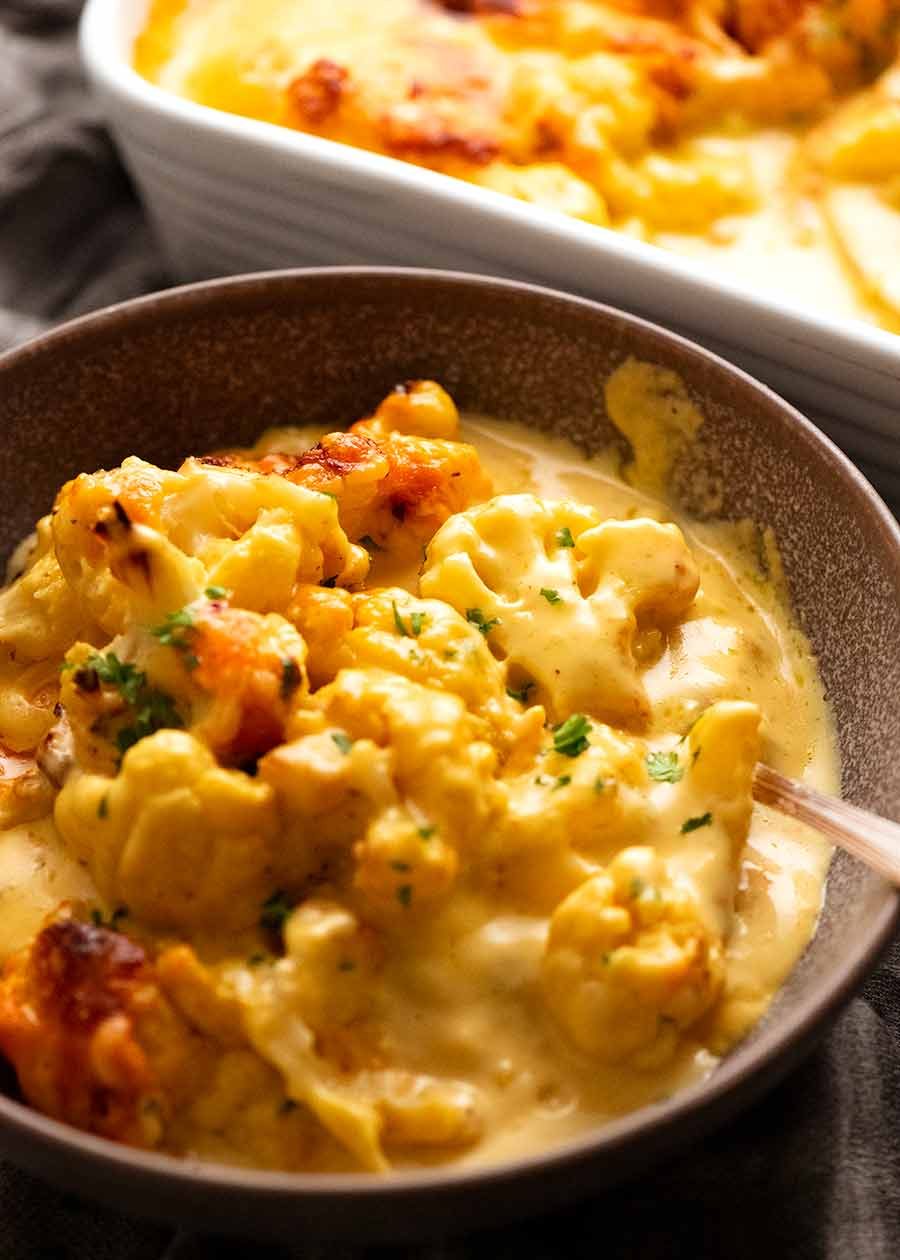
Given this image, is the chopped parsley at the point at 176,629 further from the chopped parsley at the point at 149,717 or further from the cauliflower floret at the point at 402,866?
the cauliflower floret at the point at 402,866

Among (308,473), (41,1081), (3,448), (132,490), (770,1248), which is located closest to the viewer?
(41,1081)

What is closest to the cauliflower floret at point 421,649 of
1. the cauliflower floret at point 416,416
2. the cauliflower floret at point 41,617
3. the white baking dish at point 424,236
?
the cauliflower floret at point 41,617

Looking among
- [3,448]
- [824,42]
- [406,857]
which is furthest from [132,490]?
[824,42]

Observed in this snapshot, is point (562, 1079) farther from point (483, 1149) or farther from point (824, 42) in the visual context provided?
point (824, 42)

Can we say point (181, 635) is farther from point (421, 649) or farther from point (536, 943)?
point (536, 943)

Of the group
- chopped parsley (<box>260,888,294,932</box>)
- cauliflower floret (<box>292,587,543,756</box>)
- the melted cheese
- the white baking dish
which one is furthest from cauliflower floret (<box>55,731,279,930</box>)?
the melted cheese

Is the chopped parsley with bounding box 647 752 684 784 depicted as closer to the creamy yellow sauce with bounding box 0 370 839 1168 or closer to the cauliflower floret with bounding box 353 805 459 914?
the creamy yellow sauce with bounding box 0 370 839 1168
